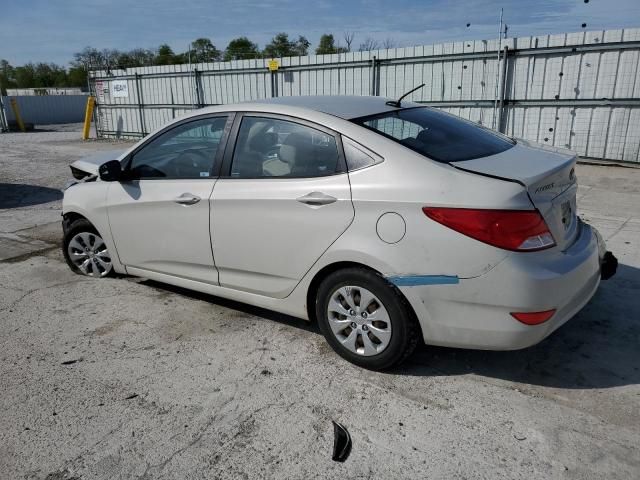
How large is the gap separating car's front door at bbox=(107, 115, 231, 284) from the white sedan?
0.04ft

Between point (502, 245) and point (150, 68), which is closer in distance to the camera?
point (502, 245)

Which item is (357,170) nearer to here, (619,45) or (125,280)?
(125,280)

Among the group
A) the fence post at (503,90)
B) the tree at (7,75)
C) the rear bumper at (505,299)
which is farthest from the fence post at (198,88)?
the tree at (7,75)

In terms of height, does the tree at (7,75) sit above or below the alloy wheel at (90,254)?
above

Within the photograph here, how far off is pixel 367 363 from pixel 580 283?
50.9 inches

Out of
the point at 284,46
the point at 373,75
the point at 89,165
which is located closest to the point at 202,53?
the point at 284,46

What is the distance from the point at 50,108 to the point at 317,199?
3630 cm

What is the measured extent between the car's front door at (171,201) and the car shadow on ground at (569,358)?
91 cm

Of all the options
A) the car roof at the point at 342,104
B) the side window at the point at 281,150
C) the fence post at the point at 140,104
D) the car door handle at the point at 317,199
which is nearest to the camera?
the car door handle at the point at 317,199

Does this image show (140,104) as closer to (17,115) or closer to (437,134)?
(17,115)

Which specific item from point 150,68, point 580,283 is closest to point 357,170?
point 580,283

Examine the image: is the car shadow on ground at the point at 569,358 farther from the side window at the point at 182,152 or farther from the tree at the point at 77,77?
the tree at the point at 77,77

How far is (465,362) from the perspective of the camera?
10.6 ft

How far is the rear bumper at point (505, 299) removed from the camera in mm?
2576
